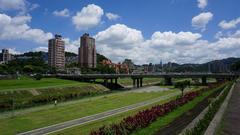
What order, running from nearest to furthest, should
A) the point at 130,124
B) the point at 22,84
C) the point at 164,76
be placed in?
1. the point at 130,124
2. the point at 22,84
3. the point at 164,76

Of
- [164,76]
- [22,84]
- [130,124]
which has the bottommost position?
[130,124]

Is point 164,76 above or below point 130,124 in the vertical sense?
above

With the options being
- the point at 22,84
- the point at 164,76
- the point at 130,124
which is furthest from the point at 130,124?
the point at 164,76

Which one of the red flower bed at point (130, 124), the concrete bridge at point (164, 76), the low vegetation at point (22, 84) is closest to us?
the red flower bed at point (130, 124)

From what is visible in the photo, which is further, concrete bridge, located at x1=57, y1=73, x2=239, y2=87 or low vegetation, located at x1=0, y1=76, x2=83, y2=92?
concrete bridge, located at x1=57, y1=73, x2=239, y2=87

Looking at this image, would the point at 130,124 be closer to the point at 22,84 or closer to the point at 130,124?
the point at 130,124

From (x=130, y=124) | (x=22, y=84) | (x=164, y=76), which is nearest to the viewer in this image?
(x=130, y=124)

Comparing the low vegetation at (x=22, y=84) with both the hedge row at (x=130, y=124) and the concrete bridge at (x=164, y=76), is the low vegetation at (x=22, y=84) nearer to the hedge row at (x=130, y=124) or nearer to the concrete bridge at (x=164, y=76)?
the concrete bridge at (x=164, y=76)

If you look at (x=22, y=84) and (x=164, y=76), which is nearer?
(x=22, y=84)

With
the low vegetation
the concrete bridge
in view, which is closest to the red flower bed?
the low vegetation

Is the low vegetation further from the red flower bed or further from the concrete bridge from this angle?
the red flower bed

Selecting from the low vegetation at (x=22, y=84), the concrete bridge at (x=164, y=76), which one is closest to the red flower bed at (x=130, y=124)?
the low vegetation at (x=22, y=84)

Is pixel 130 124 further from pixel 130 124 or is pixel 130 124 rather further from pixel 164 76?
pixel 164 76

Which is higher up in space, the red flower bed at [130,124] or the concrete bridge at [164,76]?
the concrete bridge at [164,76]
